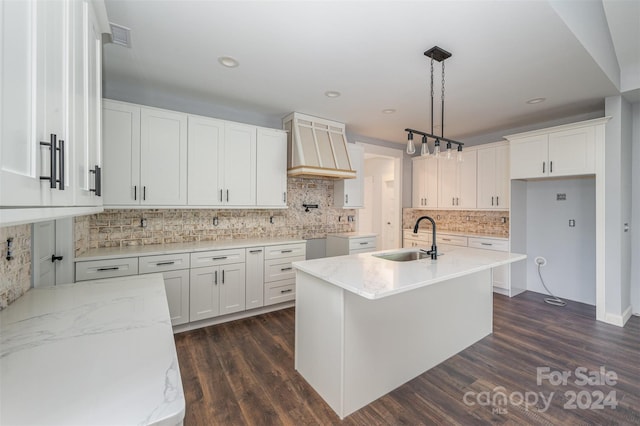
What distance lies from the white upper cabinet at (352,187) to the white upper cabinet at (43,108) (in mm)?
3678

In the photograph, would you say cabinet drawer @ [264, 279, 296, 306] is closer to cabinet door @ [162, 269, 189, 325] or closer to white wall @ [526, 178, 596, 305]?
cabinet door @ [162, 269, 189, 325]

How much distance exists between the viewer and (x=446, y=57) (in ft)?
7.75

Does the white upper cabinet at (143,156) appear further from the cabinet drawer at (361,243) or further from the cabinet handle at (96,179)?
the cabinet drawer at (361,243)

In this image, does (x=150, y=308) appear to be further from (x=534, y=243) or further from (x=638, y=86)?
(x=534, y=243)

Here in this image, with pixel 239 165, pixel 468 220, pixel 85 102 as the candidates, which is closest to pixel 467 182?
pixel 468 220

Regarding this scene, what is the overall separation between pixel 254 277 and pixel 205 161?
4.98 feet

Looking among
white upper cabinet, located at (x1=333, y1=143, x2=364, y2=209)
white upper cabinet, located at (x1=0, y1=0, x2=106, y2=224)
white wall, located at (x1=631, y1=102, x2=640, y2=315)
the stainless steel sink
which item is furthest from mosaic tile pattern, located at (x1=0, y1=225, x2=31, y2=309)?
white wall, located at (x1=631, y1=102, x2=640, y2=315)

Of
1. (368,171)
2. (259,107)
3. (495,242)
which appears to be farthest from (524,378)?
(368,171)

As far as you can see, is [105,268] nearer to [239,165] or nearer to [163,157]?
[163,157]

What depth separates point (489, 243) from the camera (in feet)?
14.4

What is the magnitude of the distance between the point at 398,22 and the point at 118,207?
3.03 meters

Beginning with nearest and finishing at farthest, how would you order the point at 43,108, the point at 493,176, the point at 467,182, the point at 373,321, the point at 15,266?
the point at 43,108
the point at 15,266
the point at 373,321
the point at 493,176
the point at 467,182

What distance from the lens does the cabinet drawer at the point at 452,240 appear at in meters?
4.72

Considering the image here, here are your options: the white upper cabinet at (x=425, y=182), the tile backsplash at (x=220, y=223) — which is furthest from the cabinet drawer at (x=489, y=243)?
the tile backsplash at (x=220, y=223)
